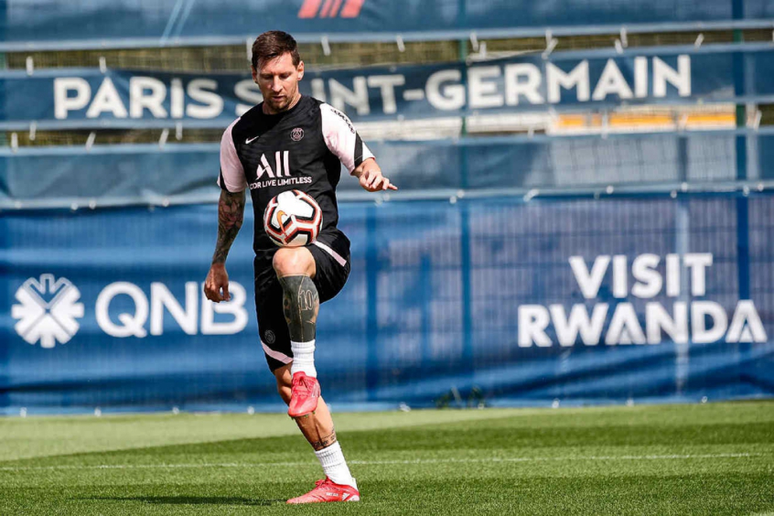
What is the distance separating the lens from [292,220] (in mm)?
5164

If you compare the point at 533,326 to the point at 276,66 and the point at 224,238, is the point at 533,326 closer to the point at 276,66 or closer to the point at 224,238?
the point at 224,238

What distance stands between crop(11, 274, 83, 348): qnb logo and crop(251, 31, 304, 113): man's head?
5589 millimetres

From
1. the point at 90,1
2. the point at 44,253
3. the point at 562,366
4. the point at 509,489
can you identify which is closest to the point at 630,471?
the point at 509,489

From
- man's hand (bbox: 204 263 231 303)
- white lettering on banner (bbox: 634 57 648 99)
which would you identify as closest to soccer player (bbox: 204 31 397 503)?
man's hand (bbox: 204 263 231 303)

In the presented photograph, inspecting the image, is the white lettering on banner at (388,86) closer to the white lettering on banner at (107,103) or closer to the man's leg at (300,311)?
the white lettering on banner at (107,103)

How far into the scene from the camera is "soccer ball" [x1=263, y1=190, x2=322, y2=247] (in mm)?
5168

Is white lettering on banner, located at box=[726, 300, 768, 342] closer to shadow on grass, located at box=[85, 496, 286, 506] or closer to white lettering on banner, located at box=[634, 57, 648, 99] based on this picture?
white lettering on banner, located at box=[634, 57, 648, 99]

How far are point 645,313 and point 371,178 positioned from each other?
5.68m

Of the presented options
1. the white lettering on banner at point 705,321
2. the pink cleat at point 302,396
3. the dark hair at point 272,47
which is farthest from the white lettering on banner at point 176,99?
the pink cleat at point 302,396

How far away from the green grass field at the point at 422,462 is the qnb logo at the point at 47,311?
686 mm

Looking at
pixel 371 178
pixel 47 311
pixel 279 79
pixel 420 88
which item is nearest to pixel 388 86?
pixel 420 88

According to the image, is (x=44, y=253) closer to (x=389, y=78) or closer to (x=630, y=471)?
(x=389, y=78)

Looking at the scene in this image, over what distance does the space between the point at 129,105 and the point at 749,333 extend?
545cm

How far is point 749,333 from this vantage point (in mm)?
10320
